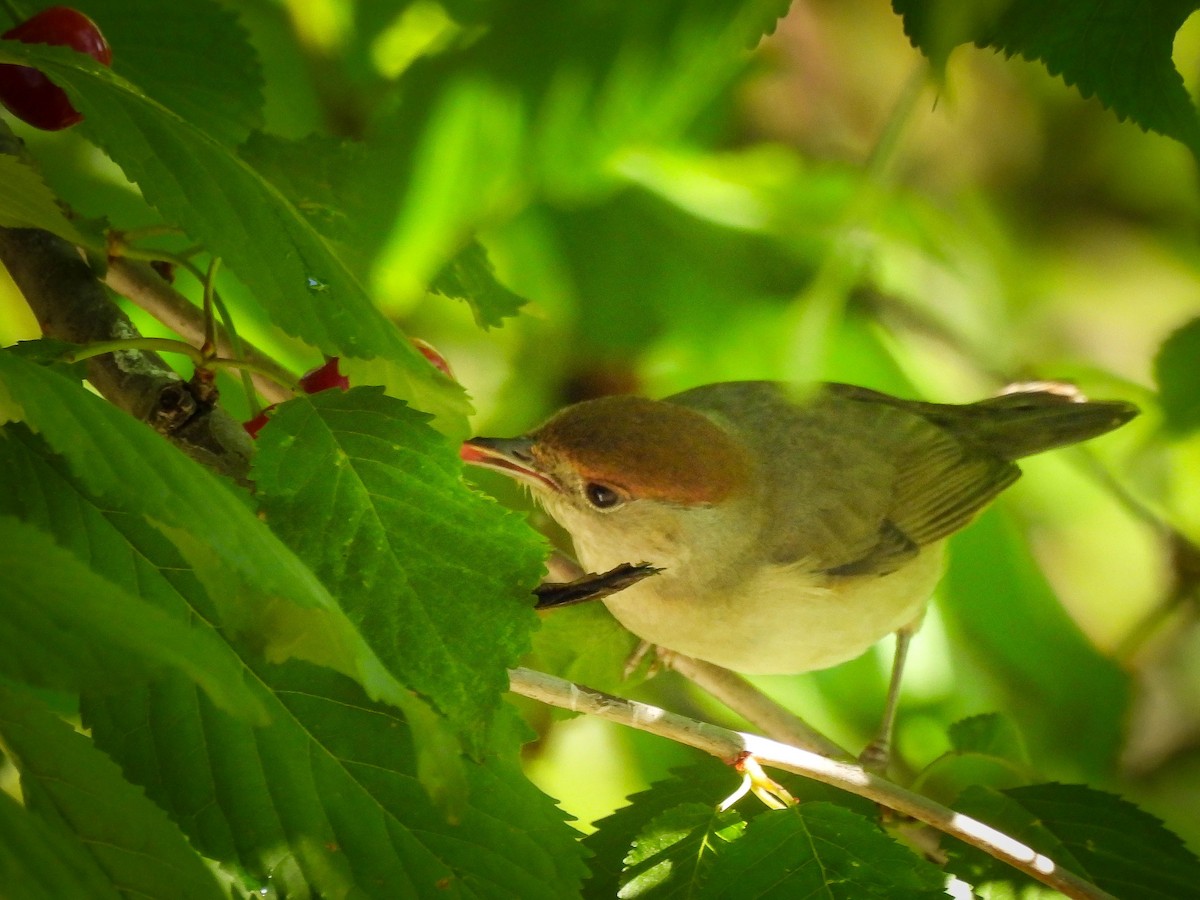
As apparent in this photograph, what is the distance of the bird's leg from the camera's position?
339 centimetres

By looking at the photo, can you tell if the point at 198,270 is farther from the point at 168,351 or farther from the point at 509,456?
the point at 509,456

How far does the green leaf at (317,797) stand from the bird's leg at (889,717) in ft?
6.16

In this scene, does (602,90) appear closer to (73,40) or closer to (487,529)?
(487,529)

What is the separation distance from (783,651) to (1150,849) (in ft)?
3.21

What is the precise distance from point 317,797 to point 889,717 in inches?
94.0

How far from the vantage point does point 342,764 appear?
1550mm

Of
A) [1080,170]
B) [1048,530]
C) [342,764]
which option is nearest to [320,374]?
[342,764]

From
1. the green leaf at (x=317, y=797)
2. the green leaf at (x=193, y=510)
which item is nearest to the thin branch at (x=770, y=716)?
the green leaf at (x=317, y=797)

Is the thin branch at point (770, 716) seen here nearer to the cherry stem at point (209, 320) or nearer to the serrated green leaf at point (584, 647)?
the serrated green leaf at point (584, 647)

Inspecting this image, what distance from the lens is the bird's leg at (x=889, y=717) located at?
133 inches

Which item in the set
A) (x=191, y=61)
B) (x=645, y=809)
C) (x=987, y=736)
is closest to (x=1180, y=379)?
(x=987, y=736)

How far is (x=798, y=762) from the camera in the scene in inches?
79.7

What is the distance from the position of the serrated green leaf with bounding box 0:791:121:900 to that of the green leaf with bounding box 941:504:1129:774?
131 inches

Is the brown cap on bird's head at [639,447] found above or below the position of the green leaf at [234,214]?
below
